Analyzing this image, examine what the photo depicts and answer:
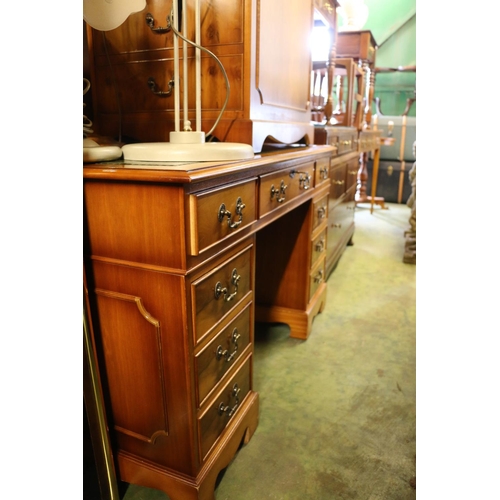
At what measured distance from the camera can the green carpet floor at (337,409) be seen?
4.00ft

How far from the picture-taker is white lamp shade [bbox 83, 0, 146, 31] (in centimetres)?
103

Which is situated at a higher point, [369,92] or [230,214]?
[369,92]

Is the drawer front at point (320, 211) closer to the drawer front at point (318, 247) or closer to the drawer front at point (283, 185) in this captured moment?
the drawer front at point (318, 247)

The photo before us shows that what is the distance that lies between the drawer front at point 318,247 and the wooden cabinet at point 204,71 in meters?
0.70

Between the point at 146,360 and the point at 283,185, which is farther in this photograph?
the point at 283,185

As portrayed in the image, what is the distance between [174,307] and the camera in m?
0.92

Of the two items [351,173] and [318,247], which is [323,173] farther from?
[351,173]

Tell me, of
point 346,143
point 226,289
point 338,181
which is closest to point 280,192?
point 226,289

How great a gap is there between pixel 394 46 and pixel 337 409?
684 centimetres

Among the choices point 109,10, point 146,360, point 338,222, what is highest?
point 109,10

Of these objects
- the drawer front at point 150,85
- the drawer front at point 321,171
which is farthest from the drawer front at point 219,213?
the drawer front at point 321,171
